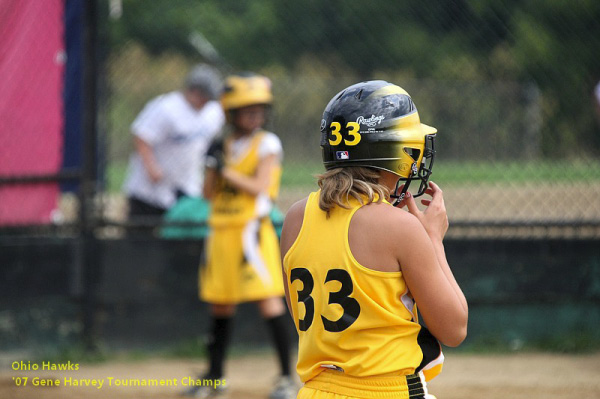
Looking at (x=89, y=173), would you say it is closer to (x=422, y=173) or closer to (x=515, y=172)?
(x=422, y=173)

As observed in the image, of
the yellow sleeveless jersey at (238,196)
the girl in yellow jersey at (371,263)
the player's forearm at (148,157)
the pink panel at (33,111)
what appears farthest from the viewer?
the player's forearm at (148,157)

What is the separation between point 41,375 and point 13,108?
6.25ft

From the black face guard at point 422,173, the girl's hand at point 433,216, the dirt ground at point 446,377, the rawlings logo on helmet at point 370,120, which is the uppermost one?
the rawlings logo on helmet at point 370,120

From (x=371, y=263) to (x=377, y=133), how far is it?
0.40 m

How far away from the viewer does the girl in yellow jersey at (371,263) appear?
2.42 metres

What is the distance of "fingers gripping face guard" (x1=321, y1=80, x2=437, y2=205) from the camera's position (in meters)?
2.50

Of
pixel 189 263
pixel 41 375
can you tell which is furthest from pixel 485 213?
pixel 41 375

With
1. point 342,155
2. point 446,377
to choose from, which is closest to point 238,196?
point 446,377

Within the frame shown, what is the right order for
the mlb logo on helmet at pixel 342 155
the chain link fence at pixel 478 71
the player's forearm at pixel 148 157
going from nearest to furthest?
1. the mlb logo on helmet at pixel 342 155
2. the chain link fence at pixel 478 71
3. the player's forearm at pixel 148 157

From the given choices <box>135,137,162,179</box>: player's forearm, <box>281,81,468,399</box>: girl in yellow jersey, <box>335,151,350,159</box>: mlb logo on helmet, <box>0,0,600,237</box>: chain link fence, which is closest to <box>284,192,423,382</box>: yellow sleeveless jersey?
<box>281,81,468,399</box>: girl in yellow jersey

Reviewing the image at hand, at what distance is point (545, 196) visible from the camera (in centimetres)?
743

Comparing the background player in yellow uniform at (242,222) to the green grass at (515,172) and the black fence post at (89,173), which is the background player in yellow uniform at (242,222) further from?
the black fence post at (89,173)

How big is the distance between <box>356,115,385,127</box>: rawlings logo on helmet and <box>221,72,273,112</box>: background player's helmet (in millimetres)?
2857

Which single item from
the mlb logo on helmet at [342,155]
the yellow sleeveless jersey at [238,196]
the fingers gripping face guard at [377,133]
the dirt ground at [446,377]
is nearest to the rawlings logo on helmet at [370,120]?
the fingers gripping face guard at [377,133]
